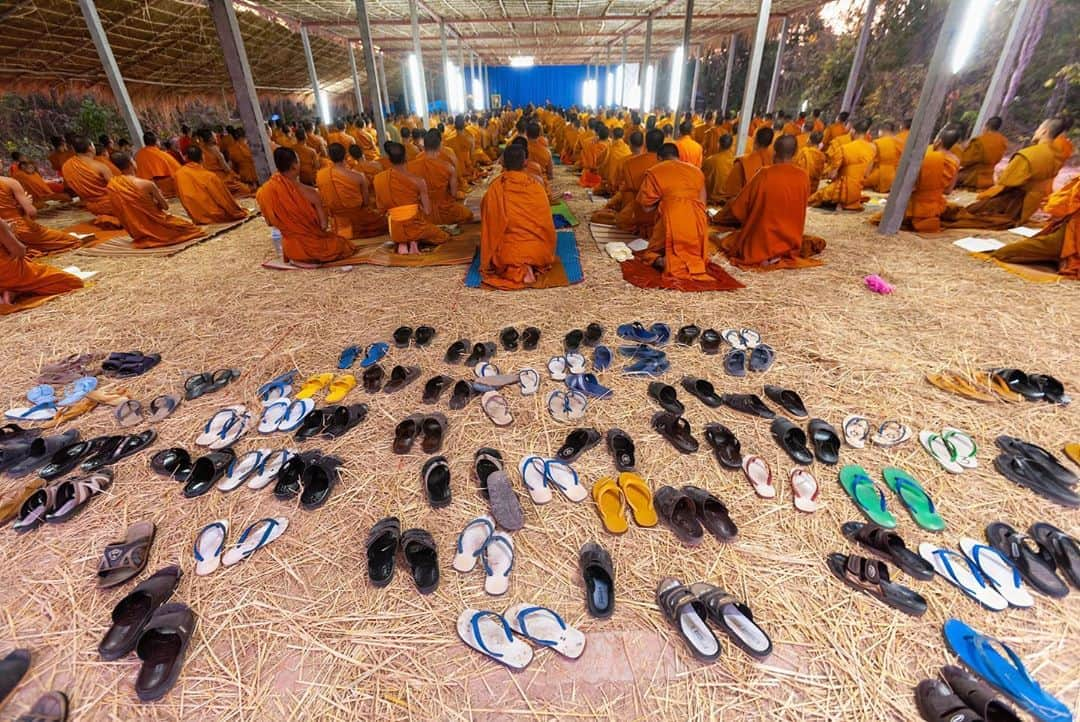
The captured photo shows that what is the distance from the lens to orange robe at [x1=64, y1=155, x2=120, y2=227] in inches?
288

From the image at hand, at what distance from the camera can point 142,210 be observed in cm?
664

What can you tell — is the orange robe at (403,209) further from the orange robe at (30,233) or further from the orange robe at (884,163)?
the orange robe at (884,163)

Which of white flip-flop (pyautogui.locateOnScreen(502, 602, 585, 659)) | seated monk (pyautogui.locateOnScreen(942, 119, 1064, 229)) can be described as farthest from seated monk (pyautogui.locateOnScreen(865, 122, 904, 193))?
white flip-flop (pyautogui.locateOnScreen(502, 602, 585, 659))

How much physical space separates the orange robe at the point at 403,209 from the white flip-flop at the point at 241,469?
161 inches

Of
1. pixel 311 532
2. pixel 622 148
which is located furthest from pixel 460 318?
pixel 622 148

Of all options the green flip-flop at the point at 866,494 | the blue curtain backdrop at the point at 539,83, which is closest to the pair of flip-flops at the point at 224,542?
the green flip-flop at the point at 866,494

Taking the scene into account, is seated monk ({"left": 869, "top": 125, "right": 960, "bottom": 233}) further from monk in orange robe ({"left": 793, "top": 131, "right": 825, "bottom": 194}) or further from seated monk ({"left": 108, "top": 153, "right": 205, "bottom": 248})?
seated monk ({"left": 108, "top": 153, "right": 205, "bottom": 248})

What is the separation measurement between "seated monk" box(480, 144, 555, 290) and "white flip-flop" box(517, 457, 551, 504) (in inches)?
111

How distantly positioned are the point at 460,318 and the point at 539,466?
7.34ft

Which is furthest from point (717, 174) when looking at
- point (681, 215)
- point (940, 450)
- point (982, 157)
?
point (940, 450)

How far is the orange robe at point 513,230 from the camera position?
508 cm

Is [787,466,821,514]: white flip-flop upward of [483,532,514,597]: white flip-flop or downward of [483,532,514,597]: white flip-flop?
upward

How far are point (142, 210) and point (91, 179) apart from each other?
180cm

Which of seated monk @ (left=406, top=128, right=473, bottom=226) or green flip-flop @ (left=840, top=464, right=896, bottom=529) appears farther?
seated monk @ (left=406, top=128, right=473, bottom=226)
